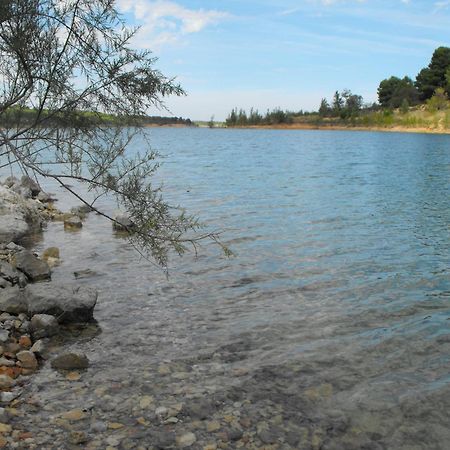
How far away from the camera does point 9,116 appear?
290 inches

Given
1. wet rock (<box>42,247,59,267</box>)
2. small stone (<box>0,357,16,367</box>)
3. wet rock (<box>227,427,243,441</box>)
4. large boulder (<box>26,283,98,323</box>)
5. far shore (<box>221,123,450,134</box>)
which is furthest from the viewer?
far shore (<box>221,123,450,134</box>)

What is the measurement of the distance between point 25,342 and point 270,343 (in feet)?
12.6

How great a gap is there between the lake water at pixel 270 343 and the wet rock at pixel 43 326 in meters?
0.47

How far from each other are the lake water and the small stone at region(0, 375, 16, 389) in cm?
31

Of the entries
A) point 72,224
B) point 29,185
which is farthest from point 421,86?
point 72,224

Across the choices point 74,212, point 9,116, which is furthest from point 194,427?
point 74,212

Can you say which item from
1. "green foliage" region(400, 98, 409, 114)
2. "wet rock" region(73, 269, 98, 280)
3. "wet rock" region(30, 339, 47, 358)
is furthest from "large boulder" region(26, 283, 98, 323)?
"green foliage" region(400, 98, 409, 114)

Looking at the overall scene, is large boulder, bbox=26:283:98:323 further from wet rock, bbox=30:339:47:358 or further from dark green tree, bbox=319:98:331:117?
dark green tree, bbox=319:98:331:117

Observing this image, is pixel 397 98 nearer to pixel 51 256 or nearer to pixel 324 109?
pixel 324 109

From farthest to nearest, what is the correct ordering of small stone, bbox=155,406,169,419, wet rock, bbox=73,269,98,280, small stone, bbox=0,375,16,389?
1. wet rock, bbox=73,269,98,280
2. small stone, bbox=0,375,16,389
3. small stone, bbox=155,406,169,419

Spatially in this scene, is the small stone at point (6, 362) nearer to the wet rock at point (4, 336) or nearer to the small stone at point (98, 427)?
the wet rock at point (4, 336)

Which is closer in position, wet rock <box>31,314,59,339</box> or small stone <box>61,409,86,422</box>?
small stone <box>61,409,86,422</box>

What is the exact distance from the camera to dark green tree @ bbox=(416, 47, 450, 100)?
470 feet

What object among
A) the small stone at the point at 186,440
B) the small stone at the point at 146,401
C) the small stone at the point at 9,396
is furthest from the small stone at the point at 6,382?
the small stone at the point at 186,440
